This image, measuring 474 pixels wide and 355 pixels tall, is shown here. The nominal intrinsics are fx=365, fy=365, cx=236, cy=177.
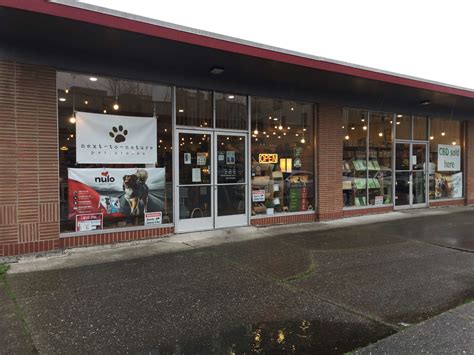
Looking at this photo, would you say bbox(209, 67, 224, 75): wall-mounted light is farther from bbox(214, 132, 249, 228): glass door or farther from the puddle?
the puddle

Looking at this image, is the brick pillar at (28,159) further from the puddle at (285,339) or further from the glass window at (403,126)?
the glass window at (403,126)

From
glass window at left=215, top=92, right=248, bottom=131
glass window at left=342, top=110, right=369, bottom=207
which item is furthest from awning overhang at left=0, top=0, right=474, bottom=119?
glass window at left=342, top=110, right=369, bottom=207

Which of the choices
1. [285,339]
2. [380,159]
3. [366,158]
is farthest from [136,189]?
[380,159]

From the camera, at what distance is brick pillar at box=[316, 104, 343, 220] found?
9859mm

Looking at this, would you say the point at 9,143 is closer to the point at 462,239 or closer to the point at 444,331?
the point at 444,331

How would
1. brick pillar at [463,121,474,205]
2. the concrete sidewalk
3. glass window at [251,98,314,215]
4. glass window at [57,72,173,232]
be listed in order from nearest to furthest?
the concrete sidewalk, glass window at [57,72,173,232], glass window at [251,98,314,215], brick pillar at [463,121,474,205]

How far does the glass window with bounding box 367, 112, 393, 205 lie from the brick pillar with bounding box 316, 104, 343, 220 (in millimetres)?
1476

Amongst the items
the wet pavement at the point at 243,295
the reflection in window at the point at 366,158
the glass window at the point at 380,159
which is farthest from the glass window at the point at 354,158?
the wet pavement at the point at 243,295

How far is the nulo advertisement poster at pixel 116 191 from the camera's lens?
676cm

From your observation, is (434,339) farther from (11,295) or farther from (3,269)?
(3,269)

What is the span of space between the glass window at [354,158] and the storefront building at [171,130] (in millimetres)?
47

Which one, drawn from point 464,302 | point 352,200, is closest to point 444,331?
point 464,302

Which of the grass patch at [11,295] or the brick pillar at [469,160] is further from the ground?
the brick pillar at [469,160]

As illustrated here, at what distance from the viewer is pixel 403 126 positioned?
12023 millimetres
